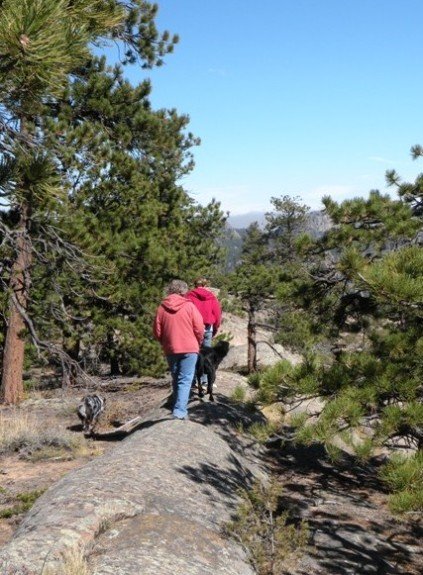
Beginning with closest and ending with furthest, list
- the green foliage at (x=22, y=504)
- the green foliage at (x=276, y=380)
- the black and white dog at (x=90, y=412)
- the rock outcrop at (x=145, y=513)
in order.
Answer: the rock outcrop at (x=145, y=513), the green foliage at (x=276, y=380), the green foliage at (x=22, y=504), the black and white dog at (x=90, y=412)

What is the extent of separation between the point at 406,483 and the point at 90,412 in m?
5.96

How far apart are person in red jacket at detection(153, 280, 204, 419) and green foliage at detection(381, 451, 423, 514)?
12.1ft

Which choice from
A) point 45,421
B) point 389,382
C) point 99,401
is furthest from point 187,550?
point 45,421

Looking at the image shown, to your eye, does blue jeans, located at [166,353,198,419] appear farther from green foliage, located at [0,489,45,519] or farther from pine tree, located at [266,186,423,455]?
green foliage, located at [0,489,45,519]

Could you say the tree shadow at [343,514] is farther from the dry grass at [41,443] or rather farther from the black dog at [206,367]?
the dry grass at [41,443]

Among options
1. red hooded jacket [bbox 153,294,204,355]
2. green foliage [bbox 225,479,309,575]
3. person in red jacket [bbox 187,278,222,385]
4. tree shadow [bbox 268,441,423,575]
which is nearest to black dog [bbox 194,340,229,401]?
person in red jacket [bbox 187,278,222,385]

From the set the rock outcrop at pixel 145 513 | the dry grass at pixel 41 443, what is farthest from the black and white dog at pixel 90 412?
the rock outcrop at pixel 145 513

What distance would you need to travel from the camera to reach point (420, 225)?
7.03 meters

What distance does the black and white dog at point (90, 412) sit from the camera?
9.44 metres

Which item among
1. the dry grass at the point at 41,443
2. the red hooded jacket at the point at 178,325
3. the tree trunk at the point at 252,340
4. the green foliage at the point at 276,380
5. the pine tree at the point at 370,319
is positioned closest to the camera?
the pine tree at the point at 370,319

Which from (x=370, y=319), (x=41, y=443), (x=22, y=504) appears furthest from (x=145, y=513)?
(x=370, y=319)

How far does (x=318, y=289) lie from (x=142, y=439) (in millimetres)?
2832

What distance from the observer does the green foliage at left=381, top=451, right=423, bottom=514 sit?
440cm

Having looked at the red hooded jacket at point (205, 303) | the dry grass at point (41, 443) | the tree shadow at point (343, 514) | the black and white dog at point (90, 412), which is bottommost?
the tree shadow at point (343, 514)
